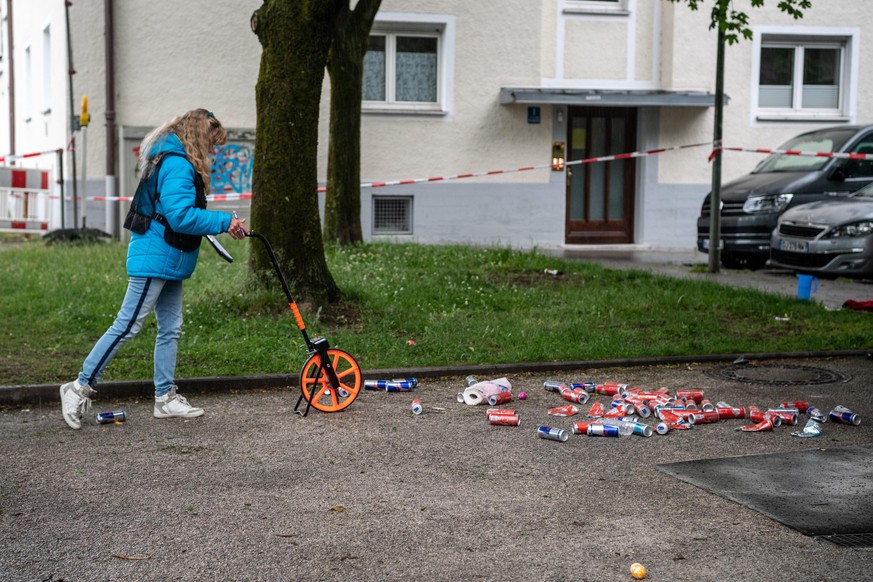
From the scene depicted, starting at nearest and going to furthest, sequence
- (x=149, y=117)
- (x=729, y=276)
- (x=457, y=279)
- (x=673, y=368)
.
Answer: (x=673, y=368) < (x=457, y=279) < (x=729, y=276) < (x=149, y=117)

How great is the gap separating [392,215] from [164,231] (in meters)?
14.7

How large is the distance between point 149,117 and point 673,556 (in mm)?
17393

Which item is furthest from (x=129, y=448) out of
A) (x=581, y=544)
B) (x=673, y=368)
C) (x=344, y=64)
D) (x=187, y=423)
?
(x=344, y=64)

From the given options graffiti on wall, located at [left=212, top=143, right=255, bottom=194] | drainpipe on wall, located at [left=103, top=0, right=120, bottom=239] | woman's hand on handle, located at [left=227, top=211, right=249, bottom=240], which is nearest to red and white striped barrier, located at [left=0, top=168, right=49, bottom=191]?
drainpipe on wall, located at [left=103, top=0, right=120, bottom=239]

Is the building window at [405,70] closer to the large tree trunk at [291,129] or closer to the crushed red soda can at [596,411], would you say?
the large tree trunk at [291,129]

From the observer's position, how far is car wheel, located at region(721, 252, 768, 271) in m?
16.9

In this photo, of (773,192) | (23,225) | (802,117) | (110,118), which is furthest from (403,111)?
(802,117)

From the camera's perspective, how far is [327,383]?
288 inches

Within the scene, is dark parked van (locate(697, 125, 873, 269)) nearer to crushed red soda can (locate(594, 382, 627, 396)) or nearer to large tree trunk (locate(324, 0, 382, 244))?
large tree trunk (locate(324, 0, 382, 244))

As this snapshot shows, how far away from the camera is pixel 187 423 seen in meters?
7.12

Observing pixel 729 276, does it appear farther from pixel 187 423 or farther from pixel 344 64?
pixel 187 423

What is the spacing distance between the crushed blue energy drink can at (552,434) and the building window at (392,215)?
15.1 metres

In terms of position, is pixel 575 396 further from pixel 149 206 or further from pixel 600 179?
pixel 600 179

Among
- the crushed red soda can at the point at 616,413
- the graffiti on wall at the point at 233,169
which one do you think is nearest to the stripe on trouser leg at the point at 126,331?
the crushed red soda can at the point at 616,413
